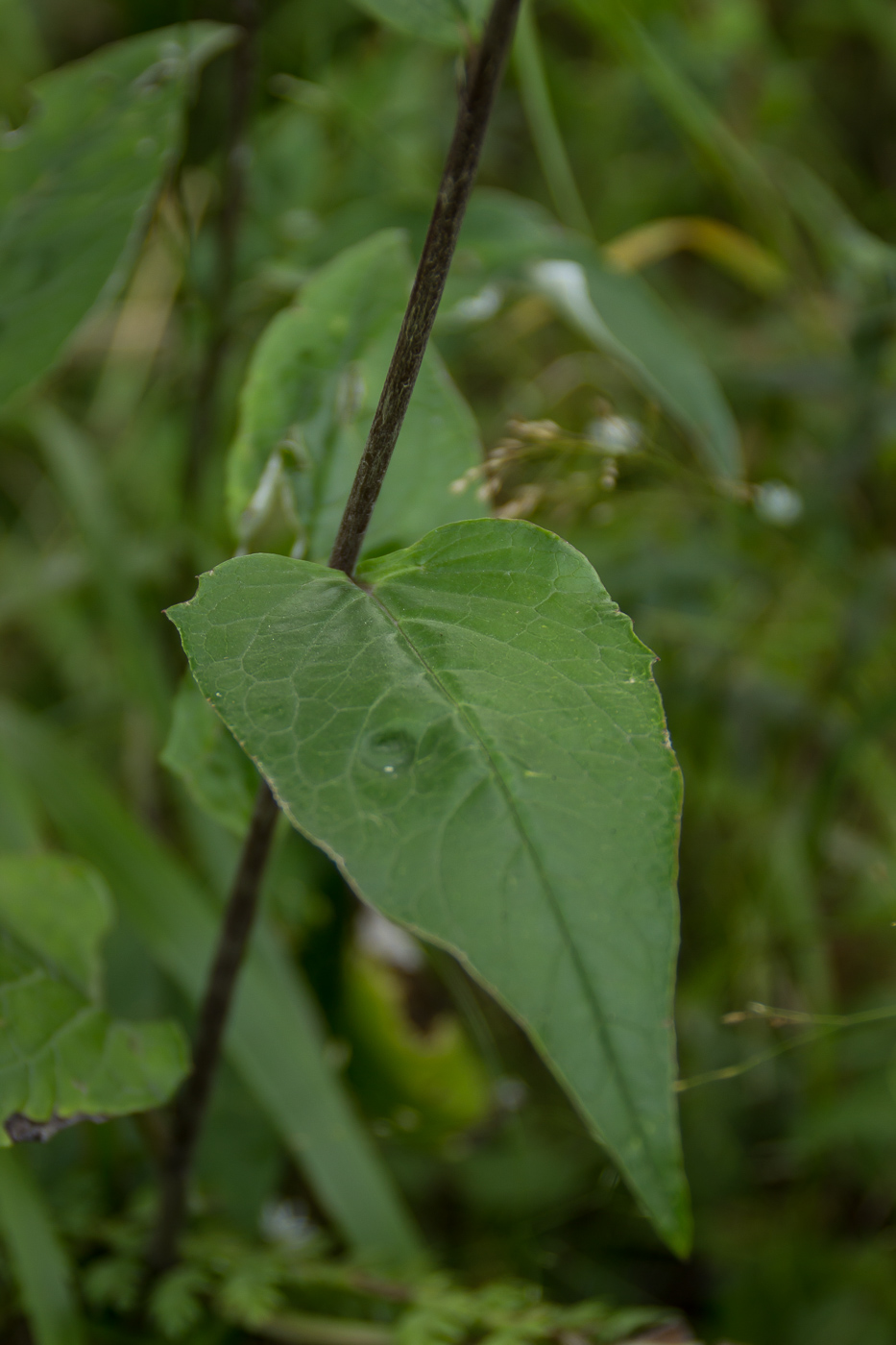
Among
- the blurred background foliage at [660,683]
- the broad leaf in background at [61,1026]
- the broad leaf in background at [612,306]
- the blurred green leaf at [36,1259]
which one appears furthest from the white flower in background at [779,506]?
the blurred green leaf at [36,1259]

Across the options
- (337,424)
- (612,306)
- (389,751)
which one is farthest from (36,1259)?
(612,306)

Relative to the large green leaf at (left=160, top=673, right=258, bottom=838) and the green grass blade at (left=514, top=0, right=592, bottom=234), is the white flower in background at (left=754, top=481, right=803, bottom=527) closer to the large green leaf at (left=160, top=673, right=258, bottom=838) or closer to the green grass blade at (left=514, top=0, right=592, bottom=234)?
the green grass blade at (left=514, top=0, right=592, bottom=234)

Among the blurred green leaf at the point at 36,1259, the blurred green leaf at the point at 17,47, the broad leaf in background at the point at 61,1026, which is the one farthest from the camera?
the blurred green leaf at the point at 17,47

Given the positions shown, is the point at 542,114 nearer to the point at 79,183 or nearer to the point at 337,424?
the point at 79,183

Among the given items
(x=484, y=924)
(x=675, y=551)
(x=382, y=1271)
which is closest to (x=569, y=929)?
(x=484, y=924)

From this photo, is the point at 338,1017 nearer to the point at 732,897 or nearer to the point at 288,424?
the point at 732,897

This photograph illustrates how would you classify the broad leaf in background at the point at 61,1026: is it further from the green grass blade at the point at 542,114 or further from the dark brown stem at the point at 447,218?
the green grass blade at the point at 542,114
